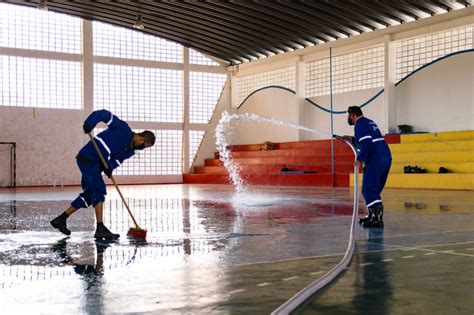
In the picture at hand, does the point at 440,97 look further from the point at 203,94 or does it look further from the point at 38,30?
the point at 38,30

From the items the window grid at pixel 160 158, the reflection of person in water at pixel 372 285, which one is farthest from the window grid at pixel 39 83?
the reflection of person in water at pixel 372 285

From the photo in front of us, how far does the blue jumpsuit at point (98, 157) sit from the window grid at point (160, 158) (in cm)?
2743

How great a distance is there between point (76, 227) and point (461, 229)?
516cm

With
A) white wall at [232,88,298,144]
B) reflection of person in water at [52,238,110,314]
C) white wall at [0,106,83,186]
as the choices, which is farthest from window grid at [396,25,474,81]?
reflection of person in water at [52,238,110,314]

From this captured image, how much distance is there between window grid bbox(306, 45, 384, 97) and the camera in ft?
96.2

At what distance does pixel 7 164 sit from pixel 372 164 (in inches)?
1051

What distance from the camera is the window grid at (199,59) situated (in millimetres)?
36781

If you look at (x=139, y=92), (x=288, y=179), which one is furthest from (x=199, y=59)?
(x=288, y=179)

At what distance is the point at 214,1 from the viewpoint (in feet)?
88.7

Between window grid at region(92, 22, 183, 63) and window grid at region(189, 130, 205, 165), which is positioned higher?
window grid at region(92, 22, 183, 63)

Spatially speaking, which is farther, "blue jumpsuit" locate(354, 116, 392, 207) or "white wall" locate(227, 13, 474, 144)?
"white wall" locate(227, 13, 474, 144)

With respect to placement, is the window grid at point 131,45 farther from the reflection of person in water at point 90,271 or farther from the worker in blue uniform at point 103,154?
the reflection of person in water at point 90,271

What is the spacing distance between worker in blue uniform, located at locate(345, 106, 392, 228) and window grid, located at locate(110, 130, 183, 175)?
27.3m

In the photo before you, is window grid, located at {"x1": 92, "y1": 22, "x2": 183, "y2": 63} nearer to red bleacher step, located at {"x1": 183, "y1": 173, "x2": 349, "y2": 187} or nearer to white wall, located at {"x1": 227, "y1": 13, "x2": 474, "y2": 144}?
white wall, located at {"x1": 227, "y1": 13, "x2": 474, "y2": 144}
